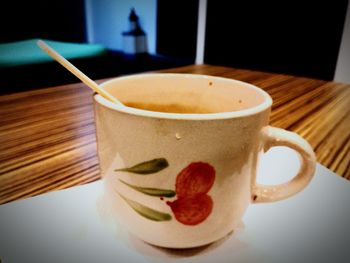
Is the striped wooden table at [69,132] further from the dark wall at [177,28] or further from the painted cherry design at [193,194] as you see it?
the dark wall at [177,28]

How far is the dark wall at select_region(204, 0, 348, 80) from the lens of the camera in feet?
7.47

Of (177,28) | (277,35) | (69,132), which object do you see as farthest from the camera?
(177,28)

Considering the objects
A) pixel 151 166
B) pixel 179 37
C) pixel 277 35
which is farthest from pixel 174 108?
pixel 179 37

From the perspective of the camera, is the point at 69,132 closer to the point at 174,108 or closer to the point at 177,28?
the point at 174,108

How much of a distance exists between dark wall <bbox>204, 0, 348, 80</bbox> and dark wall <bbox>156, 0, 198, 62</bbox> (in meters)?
0.96

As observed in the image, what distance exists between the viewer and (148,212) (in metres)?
0.26

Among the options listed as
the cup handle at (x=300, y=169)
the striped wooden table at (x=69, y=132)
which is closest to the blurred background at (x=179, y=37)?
the striped wooden table at (x=69, y=132)

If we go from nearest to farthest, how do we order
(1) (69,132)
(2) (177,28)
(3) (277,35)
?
(1) (69,132), (3) (277,35), (2) (177,28)

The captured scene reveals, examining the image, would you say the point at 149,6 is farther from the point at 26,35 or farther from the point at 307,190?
the point at 307,190

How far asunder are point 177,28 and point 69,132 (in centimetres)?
366

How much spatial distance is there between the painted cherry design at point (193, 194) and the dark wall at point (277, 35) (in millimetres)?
1941

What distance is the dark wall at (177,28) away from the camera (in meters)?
3.73

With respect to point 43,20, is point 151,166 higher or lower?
higher

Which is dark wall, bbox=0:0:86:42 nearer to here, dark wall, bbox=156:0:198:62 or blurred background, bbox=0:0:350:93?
blurred background, bbox=0:0:350:93
